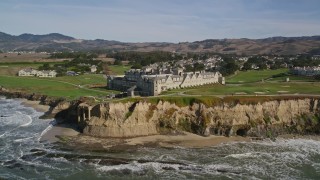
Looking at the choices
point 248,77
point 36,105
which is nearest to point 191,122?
point 36,105

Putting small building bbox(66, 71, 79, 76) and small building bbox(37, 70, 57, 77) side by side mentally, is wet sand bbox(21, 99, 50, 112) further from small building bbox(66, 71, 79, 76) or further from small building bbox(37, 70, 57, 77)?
small building bbox(66, 71, 79, 76)

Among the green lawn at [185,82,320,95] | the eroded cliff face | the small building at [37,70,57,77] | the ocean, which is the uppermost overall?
the green lawn at [185,82,320,95]

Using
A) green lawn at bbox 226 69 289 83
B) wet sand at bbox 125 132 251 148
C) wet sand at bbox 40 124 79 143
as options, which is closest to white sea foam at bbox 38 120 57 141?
wet sand at bbox 40 124 79 143

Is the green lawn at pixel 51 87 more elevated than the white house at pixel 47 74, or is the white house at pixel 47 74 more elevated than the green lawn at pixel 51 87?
the white house at pixel 47 74

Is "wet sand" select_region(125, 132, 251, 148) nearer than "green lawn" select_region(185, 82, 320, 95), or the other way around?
"wet sand" select_region(125, 132, 251, 148)

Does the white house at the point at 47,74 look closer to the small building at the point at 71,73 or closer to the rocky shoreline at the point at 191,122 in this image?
the small building at the point at 71,73

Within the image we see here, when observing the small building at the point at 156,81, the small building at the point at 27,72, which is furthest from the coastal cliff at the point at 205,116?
Answer: the small building at the point at 27,72

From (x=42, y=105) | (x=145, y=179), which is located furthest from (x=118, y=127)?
(x=42, y=105)
